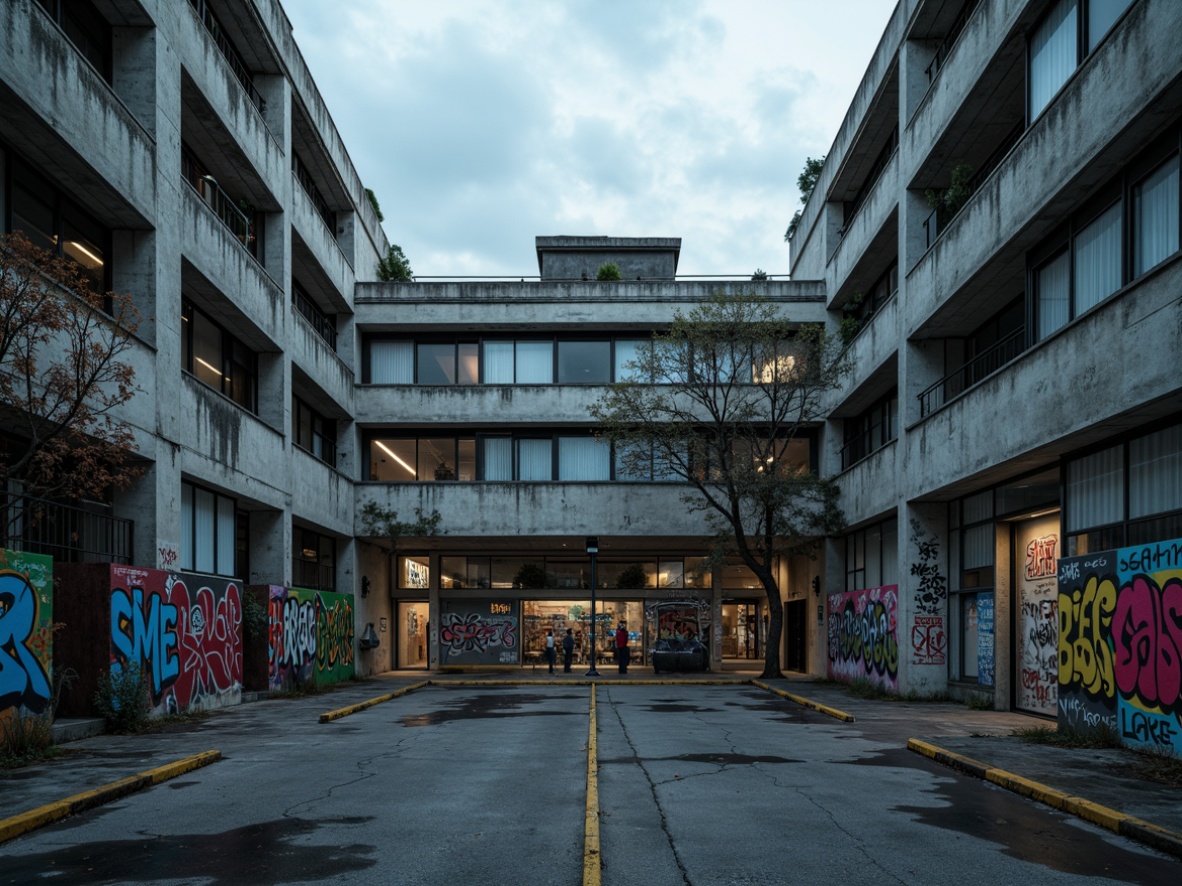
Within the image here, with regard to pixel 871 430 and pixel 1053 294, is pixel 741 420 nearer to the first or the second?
pixel 871 430

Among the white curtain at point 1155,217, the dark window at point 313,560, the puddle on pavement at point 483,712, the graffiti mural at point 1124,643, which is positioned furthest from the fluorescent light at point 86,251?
the graffiti mural at point 1124,643

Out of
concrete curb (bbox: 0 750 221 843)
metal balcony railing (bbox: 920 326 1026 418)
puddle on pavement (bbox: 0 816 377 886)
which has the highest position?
metal balcony railing (bbox: 920 326 1026 418)

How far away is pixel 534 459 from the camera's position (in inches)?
1393

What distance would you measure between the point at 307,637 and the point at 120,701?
1131cm

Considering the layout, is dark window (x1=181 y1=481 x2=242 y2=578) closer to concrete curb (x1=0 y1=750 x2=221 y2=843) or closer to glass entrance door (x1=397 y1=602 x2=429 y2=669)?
concrete curb (x1=0 y1=750 x2=221 y2=843)

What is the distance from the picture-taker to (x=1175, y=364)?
1250cm

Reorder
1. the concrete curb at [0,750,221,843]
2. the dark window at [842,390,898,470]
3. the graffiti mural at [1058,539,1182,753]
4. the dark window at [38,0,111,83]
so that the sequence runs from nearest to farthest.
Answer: the concrete curb at [0,750,221,843] < the graffiti mural at [1058,539,1182,753] < the dark window at [38,0,111,83] < the dark window at [842,390,898,470]

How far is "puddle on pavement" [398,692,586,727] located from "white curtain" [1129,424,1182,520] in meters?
9.82

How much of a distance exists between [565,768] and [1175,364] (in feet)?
27.6

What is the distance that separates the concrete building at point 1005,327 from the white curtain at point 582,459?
309 inches

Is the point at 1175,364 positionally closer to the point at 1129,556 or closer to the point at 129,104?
the point at 1129,556

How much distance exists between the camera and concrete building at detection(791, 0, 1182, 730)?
45.7 feet

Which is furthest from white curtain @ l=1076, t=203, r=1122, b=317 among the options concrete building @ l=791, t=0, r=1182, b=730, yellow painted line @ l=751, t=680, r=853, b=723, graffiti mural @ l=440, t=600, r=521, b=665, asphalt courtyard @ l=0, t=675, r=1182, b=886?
graffiti mural @ l=440, t=600, r=521, b=665

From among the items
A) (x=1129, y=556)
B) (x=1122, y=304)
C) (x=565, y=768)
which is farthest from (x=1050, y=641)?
(x=565, y=768)
